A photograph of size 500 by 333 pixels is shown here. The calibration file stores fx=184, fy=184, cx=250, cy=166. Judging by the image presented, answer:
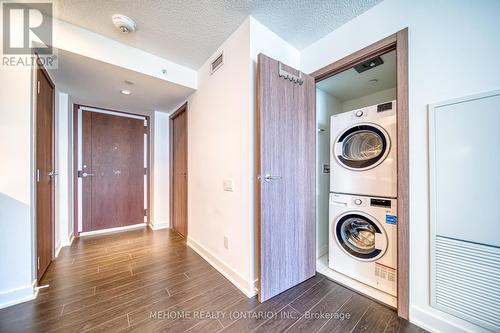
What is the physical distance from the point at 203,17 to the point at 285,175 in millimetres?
1551

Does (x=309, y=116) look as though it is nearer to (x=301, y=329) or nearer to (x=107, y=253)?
(x=301, y=329)

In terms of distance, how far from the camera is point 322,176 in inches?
94.4

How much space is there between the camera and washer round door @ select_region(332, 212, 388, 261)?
64.0 inches

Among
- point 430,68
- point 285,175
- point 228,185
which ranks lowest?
point 228,185

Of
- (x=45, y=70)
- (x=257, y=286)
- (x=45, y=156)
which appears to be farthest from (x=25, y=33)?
(x=257, y=286)

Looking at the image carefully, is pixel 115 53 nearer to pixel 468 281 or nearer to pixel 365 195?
pixel 365 195

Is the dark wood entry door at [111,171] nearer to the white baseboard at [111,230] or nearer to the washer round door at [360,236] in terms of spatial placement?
the white baseboard at [111,230]

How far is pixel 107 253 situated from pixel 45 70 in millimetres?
2172

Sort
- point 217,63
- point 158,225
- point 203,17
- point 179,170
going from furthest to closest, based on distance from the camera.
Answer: point 158,225
point 179,170
point 217,63
point 203,17

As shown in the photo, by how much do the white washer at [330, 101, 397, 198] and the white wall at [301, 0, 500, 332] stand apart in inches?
11.6

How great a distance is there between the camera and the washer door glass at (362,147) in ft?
5.43

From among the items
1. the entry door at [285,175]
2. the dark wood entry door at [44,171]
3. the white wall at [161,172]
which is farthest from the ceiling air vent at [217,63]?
the white wall at [161,172]

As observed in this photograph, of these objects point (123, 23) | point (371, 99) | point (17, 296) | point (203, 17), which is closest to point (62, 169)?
point (17, 296)

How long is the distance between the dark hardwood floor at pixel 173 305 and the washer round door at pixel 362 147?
3.84 ft
